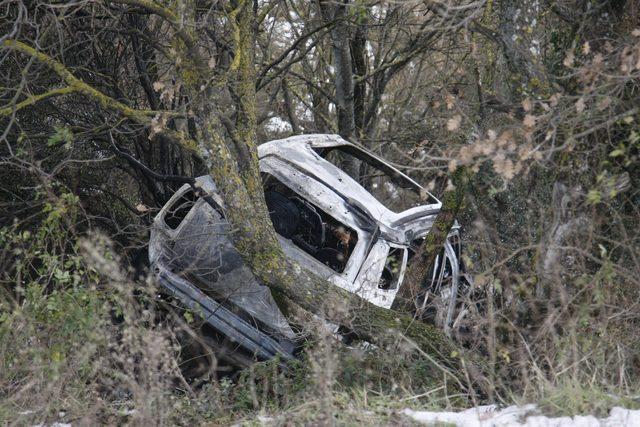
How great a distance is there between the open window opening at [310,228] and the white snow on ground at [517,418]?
2.86 meters

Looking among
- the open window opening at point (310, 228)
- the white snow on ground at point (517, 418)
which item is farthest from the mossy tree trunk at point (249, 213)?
the white snow on ground at point (517, 418)

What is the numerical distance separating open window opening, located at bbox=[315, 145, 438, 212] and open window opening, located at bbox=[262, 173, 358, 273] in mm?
803

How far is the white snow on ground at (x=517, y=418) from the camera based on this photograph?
4.11m

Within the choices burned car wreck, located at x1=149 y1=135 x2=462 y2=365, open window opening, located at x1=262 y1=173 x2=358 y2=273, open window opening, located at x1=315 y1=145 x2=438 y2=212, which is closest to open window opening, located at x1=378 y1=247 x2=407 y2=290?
burned car wreck, located at x1=149 y1=135 x2=462 y2=365

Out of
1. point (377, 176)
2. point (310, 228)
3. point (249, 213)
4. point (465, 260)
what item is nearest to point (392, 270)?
point (310, 228)

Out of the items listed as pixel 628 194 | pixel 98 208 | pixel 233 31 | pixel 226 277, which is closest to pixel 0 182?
pixel 98 208

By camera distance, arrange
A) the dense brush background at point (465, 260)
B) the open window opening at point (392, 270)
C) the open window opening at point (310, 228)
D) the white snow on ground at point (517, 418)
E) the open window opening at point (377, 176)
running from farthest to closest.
Result: 1. the open window opening at point (377, 176)
2. the open window opening at point (310, 228)
3. the open window opening at point (392, 270)
4. the dense brush background at point (465, 260)
5. the white snow on ground at point (517, 418)

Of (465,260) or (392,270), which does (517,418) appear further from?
(392,270)

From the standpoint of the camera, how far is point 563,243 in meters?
6.09

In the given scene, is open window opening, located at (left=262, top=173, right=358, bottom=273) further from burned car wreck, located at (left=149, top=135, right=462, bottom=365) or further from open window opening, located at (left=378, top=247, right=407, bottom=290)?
open window opening, located at (left=378, top=247, right=407, bottom=290)

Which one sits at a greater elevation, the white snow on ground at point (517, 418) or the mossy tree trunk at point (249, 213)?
the mossy tree trunk at point (249, 213)

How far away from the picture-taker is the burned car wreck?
6734mm

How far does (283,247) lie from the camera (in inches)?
283

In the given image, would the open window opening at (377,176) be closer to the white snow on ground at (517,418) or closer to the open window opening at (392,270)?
the open window opening at (392,270)
